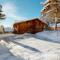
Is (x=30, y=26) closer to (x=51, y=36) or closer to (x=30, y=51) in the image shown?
(x=51, y=36)

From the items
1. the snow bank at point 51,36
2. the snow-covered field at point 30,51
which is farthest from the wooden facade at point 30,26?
the snow-covered field at point 30,51

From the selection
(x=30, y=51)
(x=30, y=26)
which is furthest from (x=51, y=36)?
(x=30, y=51)

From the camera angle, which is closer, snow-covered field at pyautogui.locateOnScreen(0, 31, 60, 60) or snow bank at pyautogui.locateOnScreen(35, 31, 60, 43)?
snow-covered field at pyautogui.locateOnScreen(0, 31, 60, 60)

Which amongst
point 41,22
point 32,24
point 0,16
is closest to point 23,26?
point 32,24

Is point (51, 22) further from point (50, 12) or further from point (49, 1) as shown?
point (49, 1)

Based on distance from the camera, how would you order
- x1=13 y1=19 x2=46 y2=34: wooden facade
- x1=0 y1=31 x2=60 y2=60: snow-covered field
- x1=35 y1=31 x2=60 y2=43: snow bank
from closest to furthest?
x1=0 y1=31 x2=60 y2=60: snow-covered field → x1=35 y1=31 x2=60 y2=43: snow bank → x1=13 y1=19 x2=46 y2=34: wooden facade

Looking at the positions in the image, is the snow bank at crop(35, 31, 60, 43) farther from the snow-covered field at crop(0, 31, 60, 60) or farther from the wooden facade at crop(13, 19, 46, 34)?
the wooden facade at crop(13, 19, 46, 34)

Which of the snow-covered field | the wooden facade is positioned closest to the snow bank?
the snow-covered field

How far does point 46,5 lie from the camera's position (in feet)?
98.6

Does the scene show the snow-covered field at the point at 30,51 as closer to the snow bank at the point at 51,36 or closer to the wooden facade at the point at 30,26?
the snow bank at the point at 51,36

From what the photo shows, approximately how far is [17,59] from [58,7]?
855 inches

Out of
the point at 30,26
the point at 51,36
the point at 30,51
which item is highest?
the point at 30,26

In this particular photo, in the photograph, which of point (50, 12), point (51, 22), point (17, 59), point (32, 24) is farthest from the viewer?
point (51, 22)

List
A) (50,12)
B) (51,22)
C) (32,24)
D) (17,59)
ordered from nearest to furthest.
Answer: (17,59)
(32,24)
(50,12)
(51,22)
